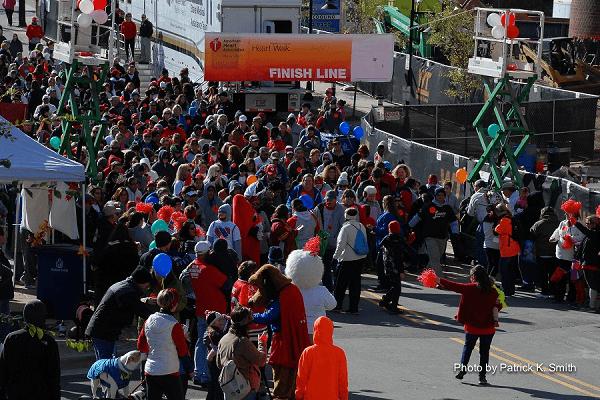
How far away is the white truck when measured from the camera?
26.9m

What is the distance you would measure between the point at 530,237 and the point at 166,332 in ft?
27.2

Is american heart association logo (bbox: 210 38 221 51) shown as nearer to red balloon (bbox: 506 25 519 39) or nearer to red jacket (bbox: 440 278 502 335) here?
red balloon (bbox: 506 25 519 39)

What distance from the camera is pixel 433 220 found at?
15.9 meters

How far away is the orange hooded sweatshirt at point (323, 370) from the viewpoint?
27.4ft

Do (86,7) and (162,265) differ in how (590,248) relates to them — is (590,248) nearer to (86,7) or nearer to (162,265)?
(162,265)

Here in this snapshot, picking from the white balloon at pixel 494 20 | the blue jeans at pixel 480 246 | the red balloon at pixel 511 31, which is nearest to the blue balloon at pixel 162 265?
the blue jeans at pixel 480 246

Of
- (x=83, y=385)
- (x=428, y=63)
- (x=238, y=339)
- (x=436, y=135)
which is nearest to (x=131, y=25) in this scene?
(x=428, y=63)

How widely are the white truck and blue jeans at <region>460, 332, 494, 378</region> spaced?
1562cm

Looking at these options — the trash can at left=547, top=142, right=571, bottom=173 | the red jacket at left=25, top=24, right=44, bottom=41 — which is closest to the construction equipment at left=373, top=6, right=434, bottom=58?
the trash can at left=547, top=142, right=571, bottom=173

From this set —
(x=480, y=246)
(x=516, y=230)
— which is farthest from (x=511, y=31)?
(x=516, y=230)

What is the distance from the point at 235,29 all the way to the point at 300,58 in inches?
195

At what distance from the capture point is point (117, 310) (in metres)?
10.1

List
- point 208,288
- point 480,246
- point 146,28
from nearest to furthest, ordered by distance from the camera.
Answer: point 208,288 → point 480,246 → point 146,28

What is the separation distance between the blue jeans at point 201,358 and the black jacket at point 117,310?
33.2 inches
